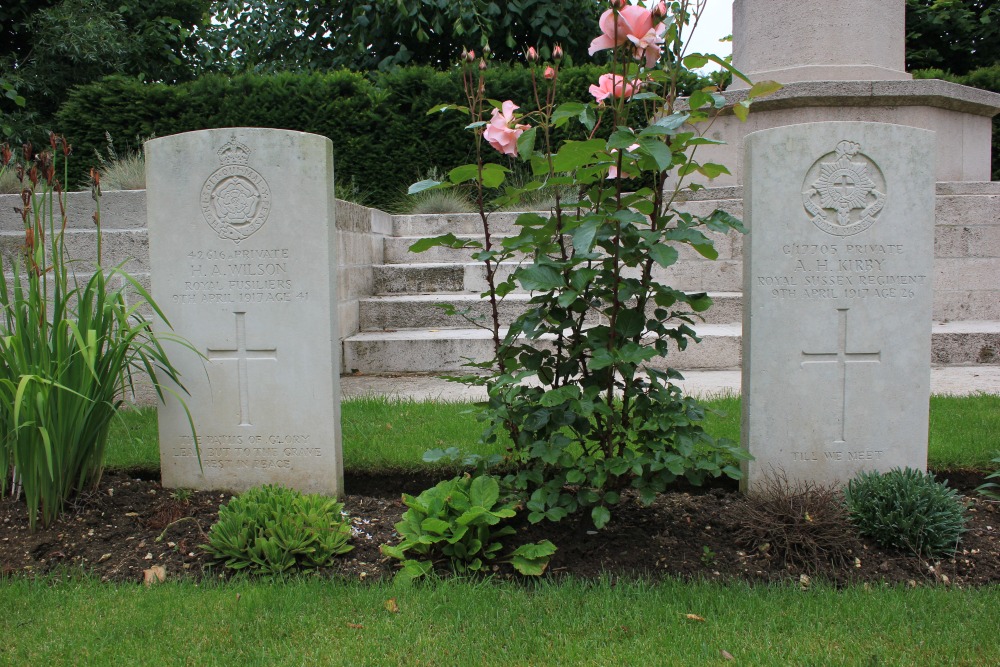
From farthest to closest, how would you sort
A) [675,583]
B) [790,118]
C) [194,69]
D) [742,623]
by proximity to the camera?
[194,69] < [790,118] < [675,583] < [742,623]

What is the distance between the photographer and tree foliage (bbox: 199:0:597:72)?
11.5 metres

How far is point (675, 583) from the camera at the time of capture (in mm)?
2541

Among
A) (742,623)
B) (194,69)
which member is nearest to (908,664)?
(742,623)

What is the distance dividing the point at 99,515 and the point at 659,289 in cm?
252

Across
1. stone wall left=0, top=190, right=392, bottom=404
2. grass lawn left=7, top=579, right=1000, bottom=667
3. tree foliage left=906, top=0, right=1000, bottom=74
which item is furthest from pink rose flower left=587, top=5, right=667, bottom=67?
tree foliage left=906, top=0, right=1000, bottom=74

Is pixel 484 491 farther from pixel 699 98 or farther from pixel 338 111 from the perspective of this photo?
pixel 338 111

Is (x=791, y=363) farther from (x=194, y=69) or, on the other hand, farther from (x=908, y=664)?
(x=194, y=69)

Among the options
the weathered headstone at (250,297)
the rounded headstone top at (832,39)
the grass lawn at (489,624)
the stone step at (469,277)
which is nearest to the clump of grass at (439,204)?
the stone step at (469,277)

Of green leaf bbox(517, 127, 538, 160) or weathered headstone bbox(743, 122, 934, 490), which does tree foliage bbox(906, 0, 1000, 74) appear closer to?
weathered headstone bbox(743, 122, 934, 490)

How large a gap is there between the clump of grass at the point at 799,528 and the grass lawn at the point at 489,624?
0.20 metres

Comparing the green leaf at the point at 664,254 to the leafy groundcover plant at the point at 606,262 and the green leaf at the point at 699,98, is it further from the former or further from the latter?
the green leaf at the point at 699,98

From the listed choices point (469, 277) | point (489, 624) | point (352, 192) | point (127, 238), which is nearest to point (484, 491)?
point (489, 624)

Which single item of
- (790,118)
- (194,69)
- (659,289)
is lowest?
(659,289)

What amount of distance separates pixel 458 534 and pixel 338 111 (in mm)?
7949
